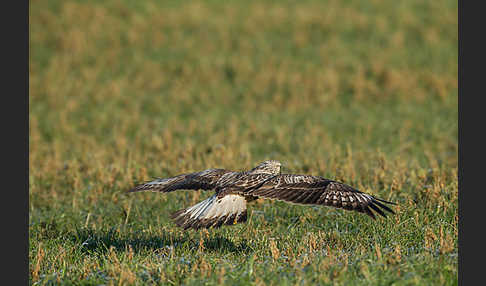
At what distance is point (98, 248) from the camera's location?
7.45 metres

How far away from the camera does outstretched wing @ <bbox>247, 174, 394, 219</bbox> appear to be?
634 centimetres

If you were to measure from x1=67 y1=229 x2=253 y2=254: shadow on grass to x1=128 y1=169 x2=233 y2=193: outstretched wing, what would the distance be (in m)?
0.56

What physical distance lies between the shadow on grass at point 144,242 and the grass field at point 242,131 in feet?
0.11

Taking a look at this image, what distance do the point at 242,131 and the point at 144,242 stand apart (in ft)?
24.4

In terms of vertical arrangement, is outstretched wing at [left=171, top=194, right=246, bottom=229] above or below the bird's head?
below

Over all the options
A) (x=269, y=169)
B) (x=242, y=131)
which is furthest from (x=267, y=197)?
(x=242, y=131)

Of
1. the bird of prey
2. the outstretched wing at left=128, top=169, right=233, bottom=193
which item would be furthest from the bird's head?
the outstretched wing at left=128, top=169, right=233, bottom=193

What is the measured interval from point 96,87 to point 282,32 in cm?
688

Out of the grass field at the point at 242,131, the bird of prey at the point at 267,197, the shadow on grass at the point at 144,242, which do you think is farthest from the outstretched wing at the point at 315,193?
the shadow on grass at the point at 144,242

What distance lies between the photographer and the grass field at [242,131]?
630cm

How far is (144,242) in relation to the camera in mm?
7461

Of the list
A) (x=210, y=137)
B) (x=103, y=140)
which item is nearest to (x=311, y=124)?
(x=210, y=137)

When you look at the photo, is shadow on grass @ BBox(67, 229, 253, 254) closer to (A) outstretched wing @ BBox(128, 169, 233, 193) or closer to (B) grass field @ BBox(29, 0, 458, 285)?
(B) grass field @ BBox(29, 0, 458, 285)

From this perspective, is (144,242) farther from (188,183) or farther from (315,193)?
(315,193)
